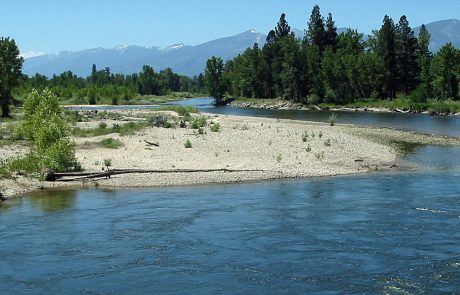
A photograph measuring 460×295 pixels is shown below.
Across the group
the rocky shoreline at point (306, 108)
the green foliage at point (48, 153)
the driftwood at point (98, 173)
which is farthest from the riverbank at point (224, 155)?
the rocky shoreline at point (306, 108)

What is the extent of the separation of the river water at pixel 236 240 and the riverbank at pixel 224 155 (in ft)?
8.45

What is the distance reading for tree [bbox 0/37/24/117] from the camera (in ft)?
236

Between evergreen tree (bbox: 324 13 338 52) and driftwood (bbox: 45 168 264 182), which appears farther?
evergreen tree (bbox: 324 13 338 52)

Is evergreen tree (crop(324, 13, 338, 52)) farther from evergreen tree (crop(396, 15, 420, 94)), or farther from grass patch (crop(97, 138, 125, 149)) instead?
grass patch (crop(97, 138, 125, 149))

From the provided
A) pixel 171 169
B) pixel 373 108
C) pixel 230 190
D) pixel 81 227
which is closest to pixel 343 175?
pixel 230 190

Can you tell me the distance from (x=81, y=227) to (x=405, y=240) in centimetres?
1298

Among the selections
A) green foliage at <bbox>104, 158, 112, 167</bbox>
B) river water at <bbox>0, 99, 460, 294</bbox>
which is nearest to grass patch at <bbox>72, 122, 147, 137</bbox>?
green foliage at <bbox>104, 158, 112, 167</bbox>

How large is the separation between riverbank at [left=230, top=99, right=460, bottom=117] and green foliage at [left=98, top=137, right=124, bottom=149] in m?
64.8

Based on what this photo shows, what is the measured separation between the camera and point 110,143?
155ft

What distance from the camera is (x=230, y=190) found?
106 feet

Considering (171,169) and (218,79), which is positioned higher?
(218,79)

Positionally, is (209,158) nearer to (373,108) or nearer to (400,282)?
(400,282)

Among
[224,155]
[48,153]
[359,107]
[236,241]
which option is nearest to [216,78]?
[359,107]

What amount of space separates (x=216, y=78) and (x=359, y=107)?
6243 centimetres
